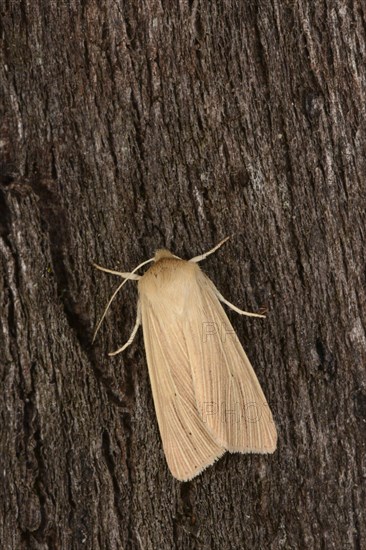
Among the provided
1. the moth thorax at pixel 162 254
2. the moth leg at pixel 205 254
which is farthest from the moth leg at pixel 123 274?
the moth leg at pixel 205 254

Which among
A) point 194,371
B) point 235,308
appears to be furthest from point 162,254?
point 194,371

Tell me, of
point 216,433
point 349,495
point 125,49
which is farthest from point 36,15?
point 349,495

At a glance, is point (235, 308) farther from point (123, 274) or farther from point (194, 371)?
point (123, 274)

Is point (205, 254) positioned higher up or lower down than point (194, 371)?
higher up

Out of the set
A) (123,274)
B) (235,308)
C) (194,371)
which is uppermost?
(123,274)

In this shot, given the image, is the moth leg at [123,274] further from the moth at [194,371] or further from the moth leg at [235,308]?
the moth leg at [235,308]

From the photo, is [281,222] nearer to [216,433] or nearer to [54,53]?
[216,433]
